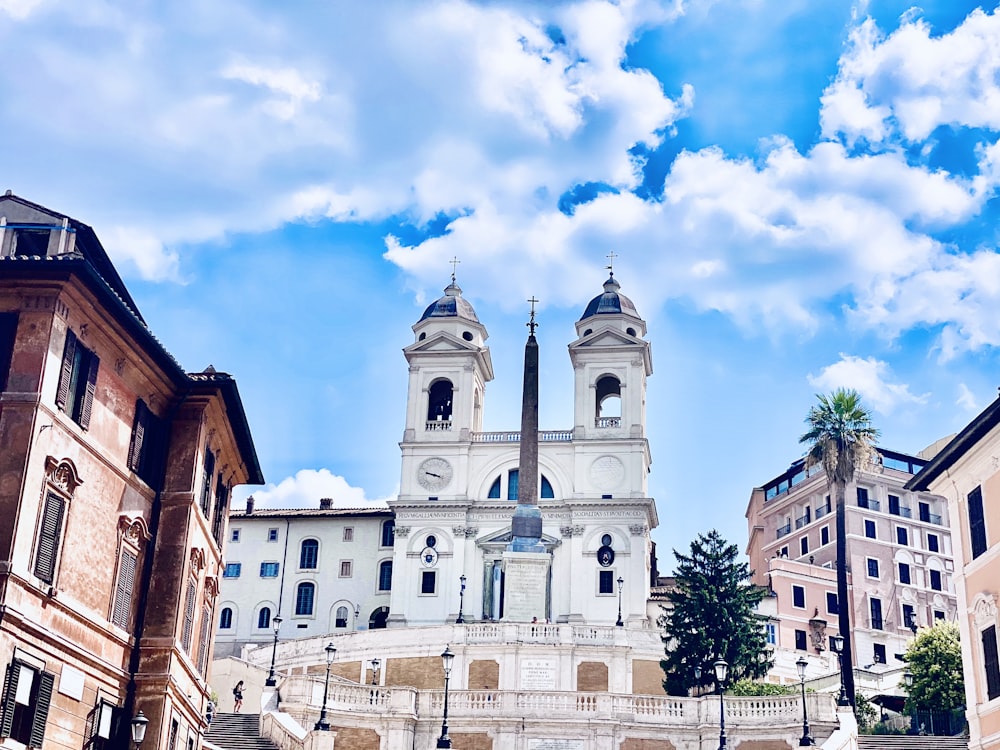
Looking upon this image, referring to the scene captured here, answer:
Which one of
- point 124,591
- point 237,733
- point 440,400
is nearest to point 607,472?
point 440,400

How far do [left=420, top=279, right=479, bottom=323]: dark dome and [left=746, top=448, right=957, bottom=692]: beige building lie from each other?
27.5 metres

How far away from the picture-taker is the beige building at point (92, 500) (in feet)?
75.7

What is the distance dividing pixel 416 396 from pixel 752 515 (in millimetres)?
35781

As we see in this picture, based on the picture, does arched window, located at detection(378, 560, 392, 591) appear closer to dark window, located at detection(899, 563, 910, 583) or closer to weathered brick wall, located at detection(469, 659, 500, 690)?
weathered brick wall, located at detection(469, 659, 500, 690)

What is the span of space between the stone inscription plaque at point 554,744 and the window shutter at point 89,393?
86.6 feet

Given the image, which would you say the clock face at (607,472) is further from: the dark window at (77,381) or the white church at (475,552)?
the dark window at (77,381)

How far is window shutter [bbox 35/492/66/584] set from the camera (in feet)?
77.4

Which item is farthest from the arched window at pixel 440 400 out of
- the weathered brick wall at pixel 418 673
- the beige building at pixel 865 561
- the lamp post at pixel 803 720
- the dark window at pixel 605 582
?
the lamp post at pixel 803 720

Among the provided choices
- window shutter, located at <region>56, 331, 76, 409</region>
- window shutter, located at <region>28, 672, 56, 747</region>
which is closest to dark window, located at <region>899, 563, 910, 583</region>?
window shutter, located at <region>56, 331, 76, 409</region>

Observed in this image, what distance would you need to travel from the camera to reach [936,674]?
58875mm

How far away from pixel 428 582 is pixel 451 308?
67.3 ft

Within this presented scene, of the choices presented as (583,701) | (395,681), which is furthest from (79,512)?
(395,681)

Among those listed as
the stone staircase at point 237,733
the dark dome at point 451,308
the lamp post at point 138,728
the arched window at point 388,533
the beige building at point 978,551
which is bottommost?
the lamp post at point 138,728

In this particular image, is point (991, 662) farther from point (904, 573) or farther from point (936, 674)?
point (904, 573)
